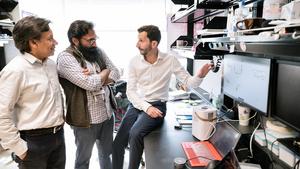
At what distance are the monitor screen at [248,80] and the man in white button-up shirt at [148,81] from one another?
32 cm

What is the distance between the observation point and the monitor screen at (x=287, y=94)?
1.07 metres

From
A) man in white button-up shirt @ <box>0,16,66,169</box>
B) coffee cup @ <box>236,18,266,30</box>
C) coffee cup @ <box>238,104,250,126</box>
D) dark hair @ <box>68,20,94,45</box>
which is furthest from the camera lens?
dark hair @ <box>68,20,94,45</box>

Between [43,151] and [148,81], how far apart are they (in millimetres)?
1004

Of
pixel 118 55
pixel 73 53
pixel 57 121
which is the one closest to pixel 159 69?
pixel 73 53

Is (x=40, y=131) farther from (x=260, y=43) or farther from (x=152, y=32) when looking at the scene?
(x=260, y=43)

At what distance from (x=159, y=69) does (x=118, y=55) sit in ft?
→ 7.73

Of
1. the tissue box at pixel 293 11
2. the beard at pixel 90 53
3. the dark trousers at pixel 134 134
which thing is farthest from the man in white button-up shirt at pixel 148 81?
the tissue box at pixel 293 11

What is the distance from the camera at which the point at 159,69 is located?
2.11m

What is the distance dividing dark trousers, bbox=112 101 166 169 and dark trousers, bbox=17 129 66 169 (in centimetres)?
51

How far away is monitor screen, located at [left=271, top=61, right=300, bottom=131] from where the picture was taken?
1.07 m

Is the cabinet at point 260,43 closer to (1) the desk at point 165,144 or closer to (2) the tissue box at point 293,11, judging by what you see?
(2) the tissue box at point 293,11

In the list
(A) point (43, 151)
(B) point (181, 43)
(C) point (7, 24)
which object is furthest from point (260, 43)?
(C) point (7, 24)

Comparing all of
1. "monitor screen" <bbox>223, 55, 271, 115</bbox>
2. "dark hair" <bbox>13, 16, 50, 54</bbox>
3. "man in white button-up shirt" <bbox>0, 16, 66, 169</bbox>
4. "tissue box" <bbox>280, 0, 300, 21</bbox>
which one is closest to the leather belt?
"man in white button-up shirt" <bbox>0, 16, 66, 169</bbox>

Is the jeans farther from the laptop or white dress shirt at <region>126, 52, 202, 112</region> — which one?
the laptop
